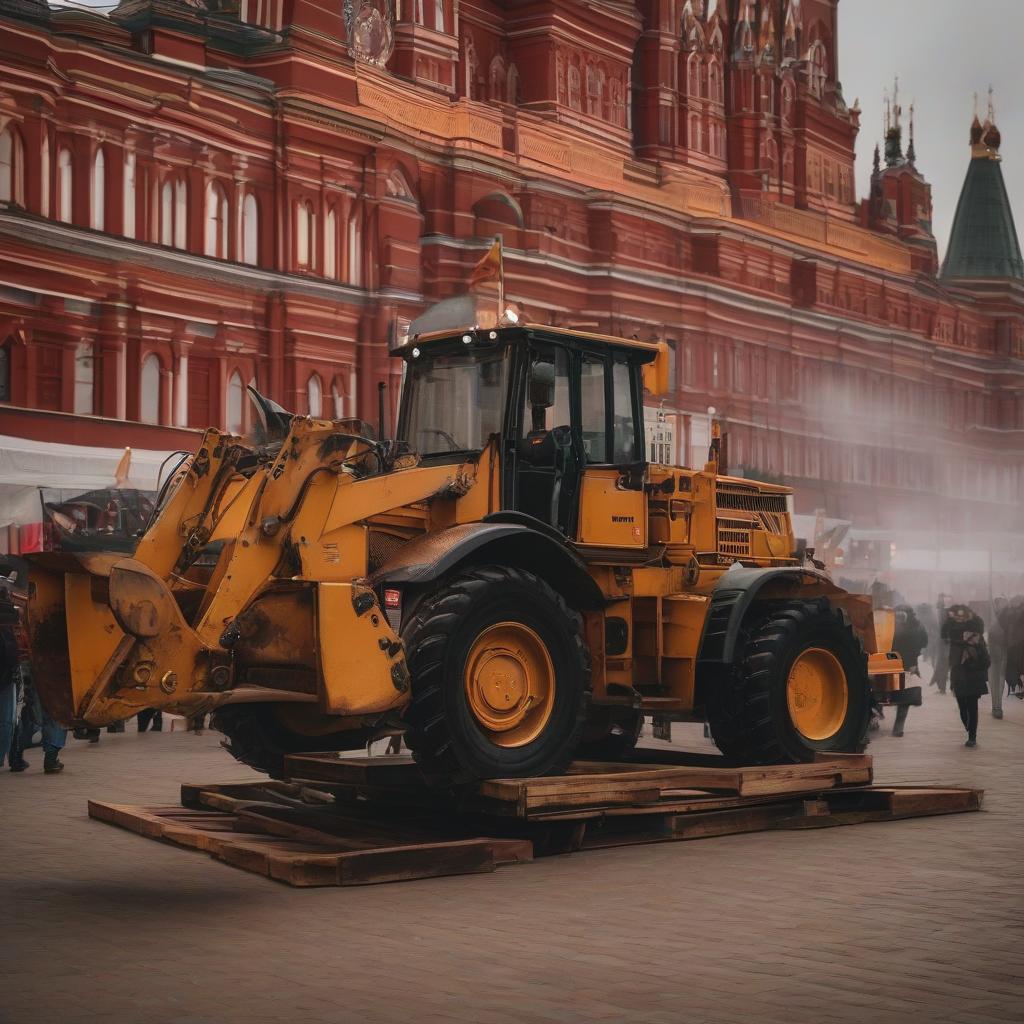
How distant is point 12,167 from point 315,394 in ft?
29.0

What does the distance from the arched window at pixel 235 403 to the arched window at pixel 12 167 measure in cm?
624

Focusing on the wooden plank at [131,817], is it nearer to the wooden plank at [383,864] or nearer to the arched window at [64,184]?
the wooden plank at [383,864]

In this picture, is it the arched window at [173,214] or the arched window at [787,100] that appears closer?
the arched window at [173,214]

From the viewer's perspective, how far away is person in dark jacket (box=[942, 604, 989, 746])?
2019 cm

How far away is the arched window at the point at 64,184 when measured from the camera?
31203 mm

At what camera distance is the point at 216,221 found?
34812mm

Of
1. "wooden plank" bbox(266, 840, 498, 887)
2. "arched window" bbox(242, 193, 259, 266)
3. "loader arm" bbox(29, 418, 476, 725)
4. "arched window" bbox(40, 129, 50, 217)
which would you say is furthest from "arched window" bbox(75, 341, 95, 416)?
"wooden plank" bbox(266, 840, 498, 887)

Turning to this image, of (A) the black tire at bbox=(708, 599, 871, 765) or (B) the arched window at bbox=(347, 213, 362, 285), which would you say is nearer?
(A) the black tire at bbox=(708, 599, 871, 765)

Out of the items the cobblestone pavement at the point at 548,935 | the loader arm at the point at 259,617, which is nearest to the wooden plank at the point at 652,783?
the cobblestone pavement at the point at 548,935

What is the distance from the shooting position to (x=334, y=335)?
37250 mm

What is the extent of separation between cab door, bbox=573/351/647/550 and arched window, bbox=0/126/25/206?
20.2 metres

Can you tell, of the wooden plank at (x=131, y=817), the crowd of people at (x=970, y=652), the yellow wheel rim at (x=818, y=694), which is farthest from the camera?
the crowd of people at (x=970, y=652)

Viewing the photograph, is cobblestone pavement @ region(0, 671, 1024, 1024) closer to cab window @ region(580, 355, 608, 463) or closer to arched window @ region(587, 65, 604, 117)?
cab window @ region(580, 355, 608, 463)

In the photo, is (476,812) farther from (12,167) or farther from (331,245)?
(331,245)
